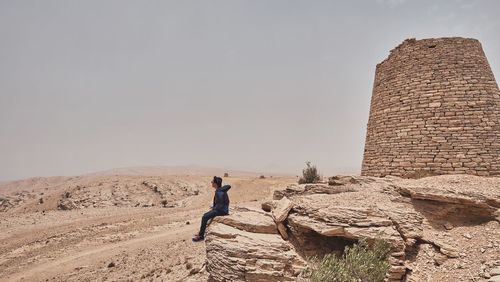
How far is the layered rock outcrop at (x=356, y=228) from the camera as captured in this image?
25.8ft

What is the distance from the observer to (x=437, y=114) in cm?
1210

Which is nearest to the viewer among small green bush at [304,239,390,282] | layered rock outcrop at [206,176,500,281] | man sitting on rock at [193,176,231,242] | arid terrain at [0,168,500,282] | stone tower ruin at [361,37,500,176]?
small green bush at [304,239,390,282]

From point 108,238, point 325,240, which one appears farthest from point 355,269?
point 108,238

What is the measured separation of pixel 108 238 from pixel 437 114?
62.4 ft

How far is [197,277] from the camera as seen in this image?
9.91m

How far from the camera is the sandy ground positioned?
12641 millimetres

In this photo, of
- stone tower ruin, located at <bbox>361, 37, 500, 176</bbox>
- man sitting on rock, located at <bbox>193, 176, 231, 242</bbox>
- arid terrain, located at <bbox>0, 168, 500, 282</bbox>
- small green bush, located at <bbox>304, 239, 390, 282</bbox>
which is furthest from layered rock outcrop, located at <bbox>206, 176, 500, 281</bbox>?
stone tower ruin, located at <bbox>361, 37, 500, 176</bbox>

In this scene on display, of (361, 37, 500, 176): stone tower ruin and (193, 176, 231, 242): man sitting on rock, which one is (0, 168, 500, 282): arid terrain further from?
(361, 37, 500, 176): stone tower ruin

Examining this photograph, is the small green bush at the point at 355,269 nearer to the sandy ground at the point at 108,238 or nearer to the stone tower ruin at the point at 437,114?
the sandy ground at the point at 108,238

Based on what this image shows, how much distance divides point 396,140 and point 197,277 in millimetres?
9558

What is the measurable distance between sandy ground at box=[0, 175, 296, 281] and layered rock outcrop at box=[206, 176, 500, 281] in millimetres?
2159

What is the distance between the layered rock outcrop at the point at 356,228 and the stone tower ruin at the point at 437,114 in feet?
5.96

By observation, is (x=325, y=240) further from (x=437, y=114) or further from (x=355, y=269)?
(x=437, y=114)

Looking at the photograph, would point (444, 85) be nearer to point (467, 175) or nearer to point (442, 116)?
point (442, 116)
